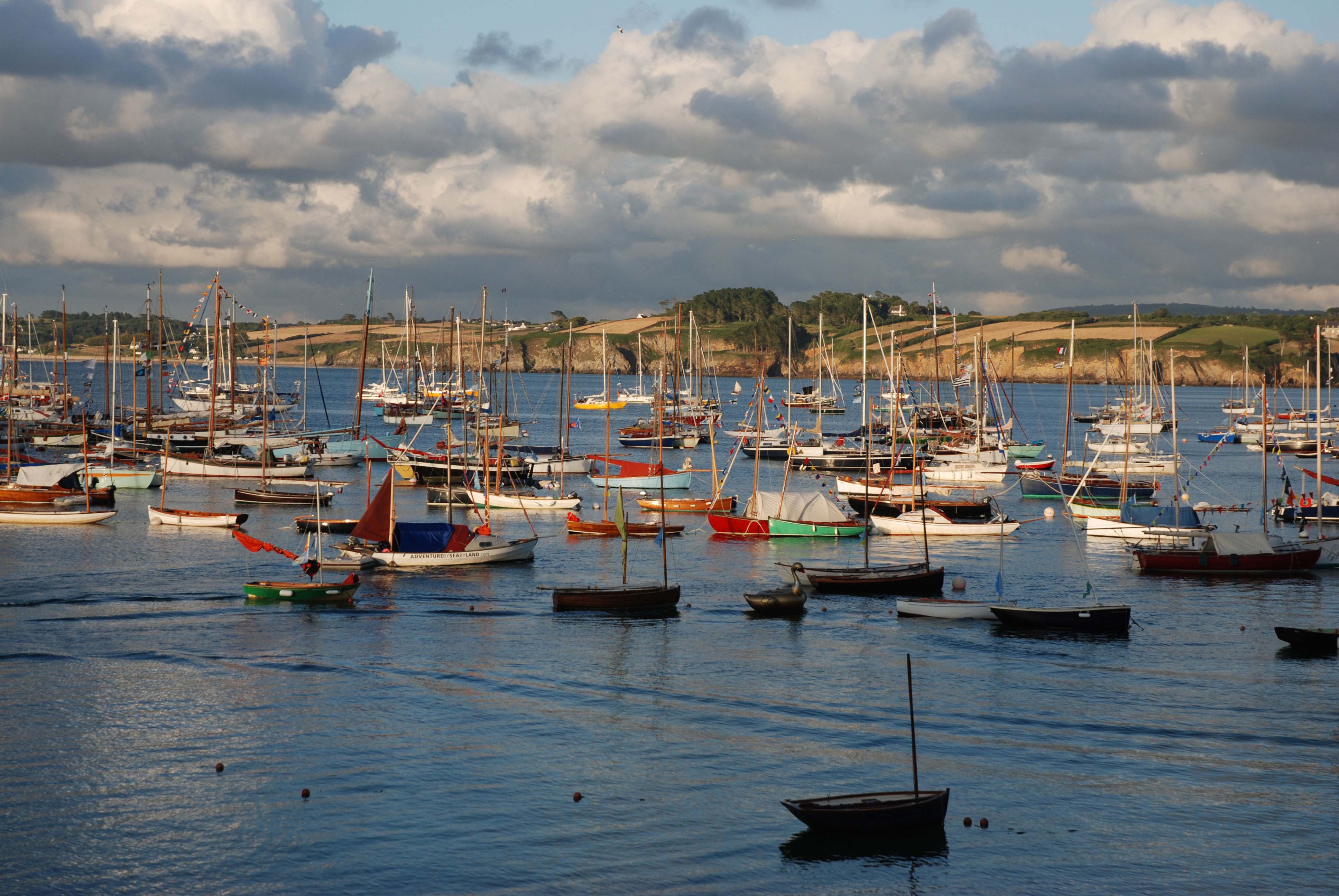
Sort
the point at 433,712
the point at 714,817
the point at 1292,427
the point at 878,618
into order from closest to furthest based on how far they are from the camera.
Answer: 1. the point at 714,817
2. the point at 433,712
3. the point at 878,618
4. the point at 1292,427

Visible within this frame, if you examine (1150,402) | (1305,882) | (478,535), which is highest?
(1150,402)

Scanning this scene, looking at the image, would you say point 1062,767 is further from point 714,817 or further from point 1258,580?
point 1258,580

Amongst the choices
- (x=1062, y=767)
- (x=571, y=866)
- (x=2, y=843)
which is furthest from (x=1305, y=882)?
(x=2, y=843)

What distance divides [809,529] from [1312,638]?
3338 centimetres

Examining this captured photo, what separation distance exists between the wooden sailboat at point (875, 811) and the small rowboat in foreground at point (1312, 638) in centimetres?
2597

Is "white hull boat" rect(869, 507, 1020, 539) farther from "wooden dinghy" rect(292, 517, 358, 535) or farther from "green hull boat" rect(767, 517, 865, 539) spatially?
"wooden dinghy" rect(292, 517, 358, 535)

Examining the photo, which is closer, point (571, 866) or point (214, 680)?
point (571, 866)

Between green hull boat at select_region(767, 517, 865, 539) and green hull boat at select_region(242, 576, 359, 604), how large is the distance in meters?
30.4

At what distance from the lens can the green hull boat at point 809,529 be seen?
7788 centimetres

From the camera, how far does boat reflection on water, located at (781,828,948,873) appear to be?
97.9ft

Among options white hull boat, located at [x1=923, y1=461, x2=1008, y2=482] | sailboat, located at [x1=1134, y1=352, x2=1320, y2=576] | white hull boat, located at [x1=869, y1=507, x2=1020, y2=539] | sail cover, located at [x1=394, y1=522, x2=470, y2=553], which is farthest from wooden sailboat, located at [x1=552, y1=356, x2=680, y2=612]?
white hull boat, located at [x1=923, y1=461, x2=1008, y2=482]

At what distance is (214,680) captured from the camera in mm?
43656

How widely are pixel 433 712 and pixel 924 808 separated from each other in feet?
57.4

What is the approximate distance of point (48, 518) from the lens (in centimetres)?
7925
